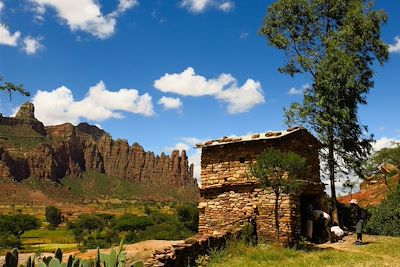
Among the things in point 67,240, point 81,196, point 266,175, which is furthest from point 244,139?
point 81,196

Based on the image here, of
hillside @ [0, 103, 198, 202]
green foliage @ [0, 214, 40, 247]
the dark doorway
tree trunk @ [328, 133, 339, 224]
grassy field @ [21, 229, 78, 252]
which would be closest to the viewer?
the dark doorway

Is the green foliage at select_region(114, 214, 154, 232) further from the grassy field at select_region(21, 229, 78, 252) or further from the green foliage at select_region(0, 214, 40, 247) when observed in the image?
the green foliage at select_region(0, 214, 40, 247)

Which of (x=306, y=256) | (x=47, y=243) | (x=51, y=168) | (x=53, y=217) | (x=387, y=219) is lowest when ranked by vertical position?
(x=47, y=243)

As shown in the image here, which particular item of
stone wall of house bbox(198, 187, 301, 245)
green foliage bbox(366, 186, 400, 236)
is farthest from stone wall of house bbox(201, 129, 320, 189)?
green foliage bbox(366, 186, 400, 236)

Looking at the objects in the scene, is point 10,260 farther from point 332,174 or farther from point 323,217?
point 332,174

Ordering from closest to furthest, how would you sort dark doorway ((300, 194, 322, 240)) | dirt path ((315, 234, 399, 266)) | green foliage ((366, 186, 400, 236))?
dirt path ((315, 234, 399, 266)) < dark doorway ((300, 194, 322, 240)) < green foliage ((366, 186, 400, 236))

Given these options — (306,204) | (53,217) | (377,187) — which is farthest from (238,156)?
(53,217)

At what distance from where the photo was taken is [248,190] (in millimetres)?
19000

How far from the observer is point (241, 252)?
1523 centimetres

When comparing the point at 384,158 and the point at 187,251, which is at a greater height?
the point at 384,158

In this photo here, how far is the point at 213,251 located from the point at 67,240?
3914 cm

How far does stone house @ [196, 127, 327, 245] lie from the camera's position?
18328 millimetres

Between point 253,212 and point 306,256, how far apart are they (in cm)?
420

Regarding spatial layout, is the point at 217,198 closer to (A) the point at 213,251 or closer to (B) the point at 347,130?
(A) the point at 213,251
